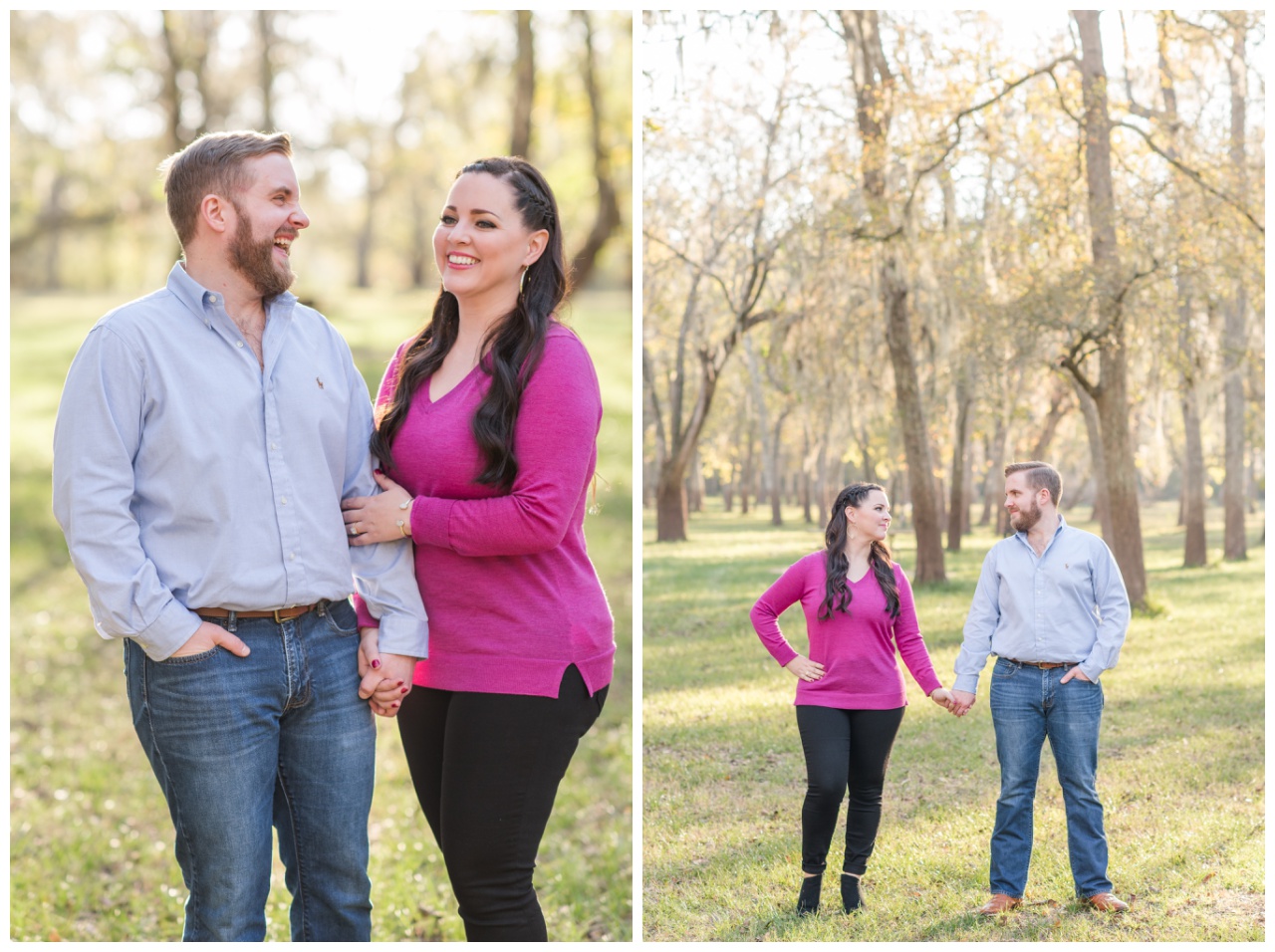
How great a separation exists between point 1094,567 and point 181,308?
2054 millimetres

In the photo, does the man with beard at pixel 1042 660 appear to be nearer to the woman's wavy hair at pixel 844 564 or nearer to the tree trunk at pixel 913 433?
the woman's wavy hair at pixel 844 564

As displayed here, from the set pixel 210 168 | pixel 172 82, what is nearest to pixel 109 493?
pixel 210 168

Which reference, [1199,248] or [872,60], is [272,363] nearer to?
[872,60]

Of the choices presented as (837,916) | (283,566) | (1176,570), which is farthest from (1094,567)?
(1176,570)

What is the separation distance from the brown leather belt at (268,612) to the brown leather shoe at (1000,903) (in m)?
1.86

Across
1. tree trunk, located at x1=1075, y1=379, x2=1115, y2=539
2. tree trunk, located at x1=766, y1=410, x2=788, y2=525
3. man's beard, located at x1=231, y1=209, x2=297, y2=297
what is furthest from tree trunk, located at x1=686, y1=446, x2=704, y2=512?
man's beard, located at x1=231, y1=209, x2=297, y2=297

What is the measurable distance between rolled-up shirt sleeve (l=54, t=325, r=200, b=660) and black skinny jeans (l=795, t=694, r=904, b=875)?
1.58 meters

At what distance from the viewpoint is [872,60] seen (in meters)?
5.73

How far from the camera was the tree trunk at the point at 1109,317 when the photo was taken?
550cm

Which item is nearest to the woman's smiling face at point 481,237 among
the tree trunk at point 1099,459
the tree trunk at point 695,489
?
the tree trunk at point 1099,459

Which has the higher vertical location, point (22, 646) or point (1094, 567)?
point (1094, 567)

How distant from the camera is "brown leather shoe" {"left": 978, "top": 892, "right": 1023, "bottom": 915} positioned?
Answer: 2783 mm

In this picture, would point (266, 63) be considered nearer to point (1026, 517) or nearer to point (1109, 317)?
point (1109, 317)

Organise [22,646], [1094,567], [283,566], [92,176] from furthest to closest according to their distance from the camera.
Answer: [92,176] < [22,646] < [1094,567] < [283,566]
